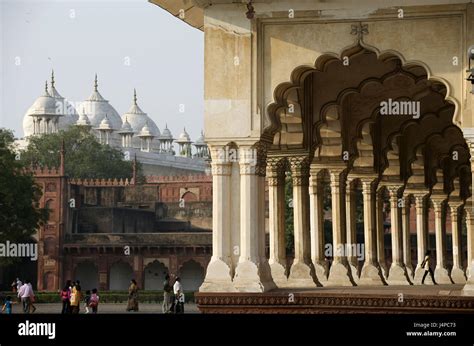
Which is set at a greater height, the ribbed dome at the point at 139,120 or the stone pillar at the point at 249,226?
the ribbed dome at the point at 139,120

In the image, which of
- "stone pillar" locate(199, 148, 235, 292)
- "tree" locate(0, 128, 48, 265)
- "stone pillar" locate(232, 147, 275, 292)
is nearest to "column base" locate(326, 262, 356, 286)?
"stone pillar" locate(232, 147, 275, 292)

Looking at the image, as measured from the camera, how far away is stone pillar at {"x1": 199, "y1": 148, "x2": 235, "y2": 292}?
17.4 m

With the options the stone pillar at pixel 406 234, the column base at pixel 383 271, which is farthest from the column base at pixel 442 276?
the column base at pixel 383 271

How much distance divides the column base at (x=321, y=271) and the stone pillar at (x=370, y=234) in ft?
6.11

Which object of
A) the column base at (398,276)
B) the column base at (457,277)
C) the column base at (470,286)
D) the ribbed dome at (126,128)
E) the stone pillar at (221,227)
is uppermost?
the ribbed dome at (126,128)

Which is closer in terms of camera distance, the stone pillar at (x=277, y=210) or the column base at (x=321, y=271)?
the stone pillar at (x=277, y=210)

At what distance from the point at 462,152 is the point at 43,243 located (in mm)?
42250

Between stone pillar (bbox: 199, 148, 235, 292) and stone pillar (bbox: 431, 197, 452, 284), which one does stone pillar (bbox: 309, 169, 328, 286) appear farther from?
stone pillar (bbox: 431, 197, 452, 284)

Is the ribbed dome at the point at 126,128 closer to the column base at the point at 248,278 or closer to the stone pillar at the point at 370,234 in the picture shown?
the stone pillar at the point at 370,234

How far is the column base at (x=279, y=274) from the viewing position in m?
21.3

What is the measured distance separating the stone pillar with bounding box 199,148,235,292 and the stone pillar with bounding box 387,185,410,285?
10050 mm

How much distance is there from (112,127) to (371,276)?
82.9 meters

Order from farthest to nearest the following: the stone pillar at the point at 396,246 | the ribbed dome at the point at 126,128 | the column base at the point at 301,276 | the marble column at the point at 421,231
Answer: the ribbed dome at the point at 126,128
the marble column at the point at 421,231
the stone pillar at the point at 396,246
the column base at the point at 301,276

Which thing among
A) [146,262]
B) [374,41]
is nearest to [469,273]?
[374,41]
